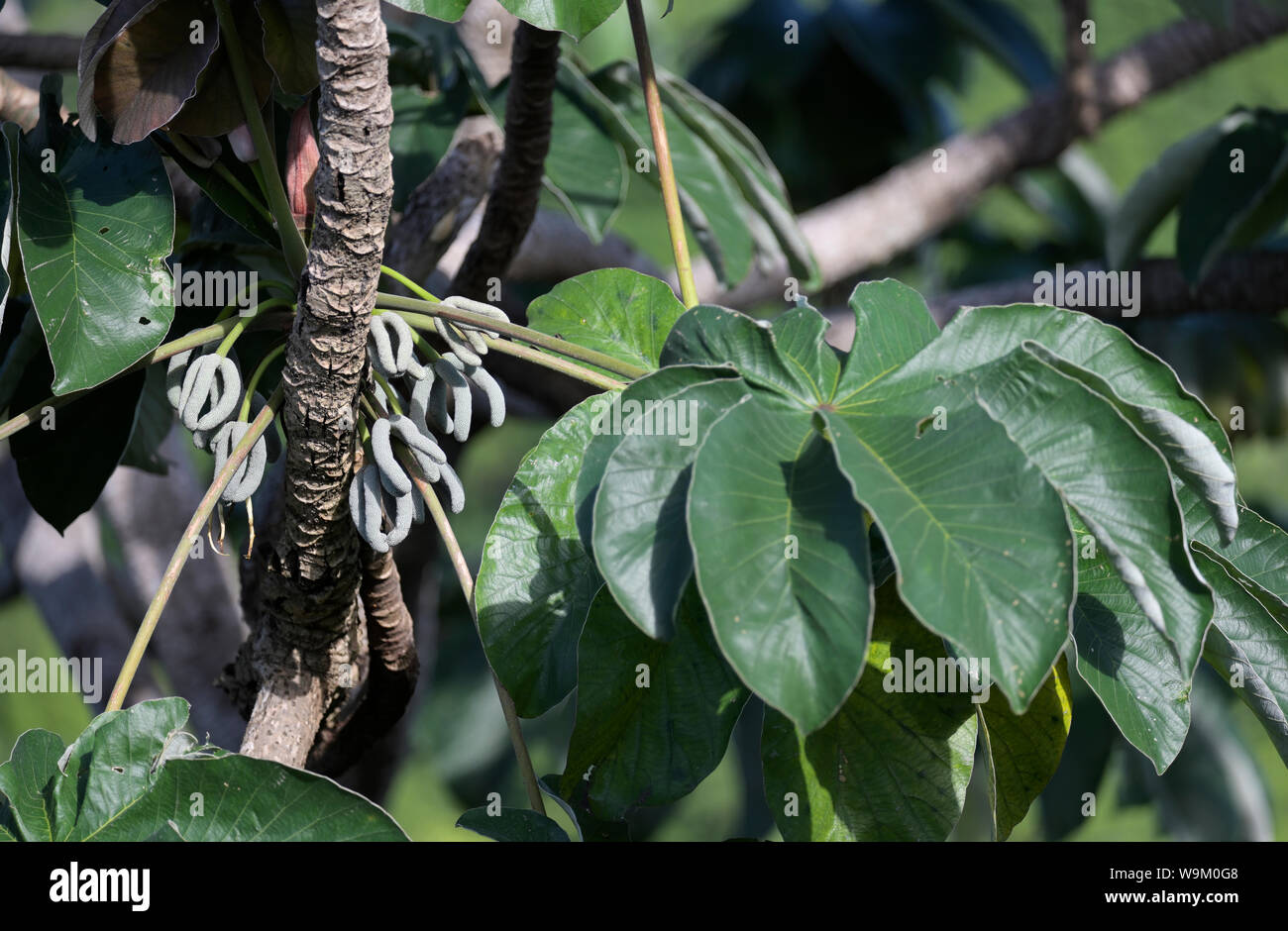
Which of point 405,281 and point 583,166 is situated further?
point 583,166

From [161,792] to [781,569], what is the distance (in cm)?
30

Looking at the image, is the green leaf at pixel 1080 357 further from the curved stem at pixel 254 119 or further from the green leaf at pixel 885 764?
the curved stem at pixel 254 119

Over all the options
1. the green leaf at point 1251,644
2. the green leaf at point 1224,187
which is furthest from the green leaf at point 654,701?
the green leaf at point 1224,187

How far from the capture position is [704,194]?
1031 mm

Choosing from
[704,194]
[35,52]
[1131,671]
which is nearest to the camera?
[1131,671]

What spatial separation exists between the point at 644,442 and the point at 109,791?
30cm

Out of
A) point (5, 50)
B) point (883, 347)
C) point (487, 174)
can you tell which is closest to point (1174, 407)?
point (883, 347)

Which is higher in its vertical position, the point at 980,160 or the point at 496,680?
the point at 980,160

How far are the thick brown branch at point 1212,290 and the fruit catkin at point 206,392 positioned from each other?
106cm

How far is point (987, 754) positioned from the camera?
1.88 feet

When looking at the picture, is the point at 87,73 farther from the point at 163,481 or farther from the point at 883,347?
the point at 163,481

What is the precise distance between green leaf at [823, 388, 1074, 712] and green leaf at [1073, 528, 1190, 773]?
124 mm

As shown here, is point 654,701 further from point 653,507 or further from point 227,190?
point 227,190

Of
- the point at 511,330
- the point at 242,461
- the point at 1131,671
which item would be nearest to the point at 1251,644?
the point at 1131,671
